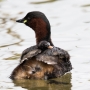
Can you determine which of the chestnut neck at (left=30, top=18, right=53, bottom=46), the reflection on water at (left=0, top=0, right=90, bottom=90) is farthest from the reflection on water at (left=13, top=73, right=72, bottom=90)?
the chestnut neck at (left=30, top=18, right=53, bottom=46)

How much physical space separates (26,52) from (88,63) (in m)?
1.25

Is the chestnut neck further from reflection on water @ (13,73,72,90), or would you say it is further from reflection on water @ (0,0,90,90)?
reflection on water @ (13,73,72,90)

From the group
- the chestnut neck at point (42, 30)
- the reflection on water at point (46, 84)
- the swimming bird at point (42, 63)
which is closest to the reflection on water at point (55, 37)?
the reflection on water at point (46, 84)

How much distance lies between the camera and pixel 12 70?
408 inches

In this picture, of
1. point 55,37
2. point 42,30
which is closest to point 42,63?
point 42,30

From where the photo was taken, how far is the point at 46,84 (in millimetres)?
9719

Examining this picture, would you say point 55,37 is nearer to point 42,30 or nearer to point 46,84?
point 42,30

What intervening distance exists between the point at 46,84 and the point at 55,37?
3.27m

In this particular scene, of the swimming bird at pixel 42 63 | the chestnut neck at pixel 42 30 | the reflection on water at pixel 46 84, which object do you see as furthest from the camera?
the chestnut neck at pixel 42 30

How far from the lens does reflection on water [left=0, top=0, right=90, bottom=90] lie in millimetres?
9711

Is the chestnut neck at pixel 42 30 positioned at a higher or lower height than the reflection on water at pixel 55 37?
higher

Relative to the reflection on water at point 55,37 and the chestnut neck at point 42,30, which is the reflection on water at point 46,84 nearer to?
the reflection on water at point 55,37

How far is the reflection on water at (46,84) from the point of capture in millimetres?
9516

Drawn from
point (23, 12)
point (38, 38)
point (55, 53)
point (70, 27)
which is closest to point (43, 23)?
point (38, 38)
